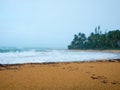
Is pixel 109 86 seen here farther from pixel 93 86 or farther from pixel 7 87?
pixel 7 87

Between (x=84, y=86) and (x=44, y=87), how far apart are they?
1.34 m

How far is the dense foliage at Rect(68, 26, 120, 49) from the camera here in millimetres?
57156

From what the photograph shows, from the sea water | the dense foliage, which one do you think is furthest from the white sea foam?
the dense foliage

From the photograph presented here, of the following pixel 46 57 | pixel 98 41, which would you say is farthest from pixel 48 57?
pixel 98 41

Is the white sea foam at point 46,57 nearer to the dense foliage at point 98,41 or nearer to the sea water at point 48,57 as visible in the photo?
the sea water at point 48,57

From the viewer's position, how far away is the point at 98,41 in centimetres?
6138

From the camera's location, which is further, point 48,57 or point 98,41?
point 98,41

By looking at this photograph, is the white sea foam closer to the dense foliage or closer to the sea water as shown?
the sea water

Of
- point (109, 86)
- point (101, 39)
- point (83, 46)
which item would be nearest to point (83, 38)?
point (83, 46)

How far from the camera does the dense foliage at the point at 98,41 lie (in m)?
57.2

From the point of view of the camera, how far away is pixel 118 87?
5590 millimetres

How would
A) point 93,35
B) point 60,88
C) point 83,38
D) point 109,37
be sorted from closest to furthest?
point 60,88
point 109,37
point 93,35
point 83,38

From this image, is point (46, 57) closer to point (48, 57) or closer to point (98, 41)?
point (48, 57)

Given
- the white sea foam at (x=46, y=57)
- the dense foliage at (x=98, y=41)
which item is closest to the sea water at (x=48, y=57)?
the white sea foam at (x=46, y=57)
